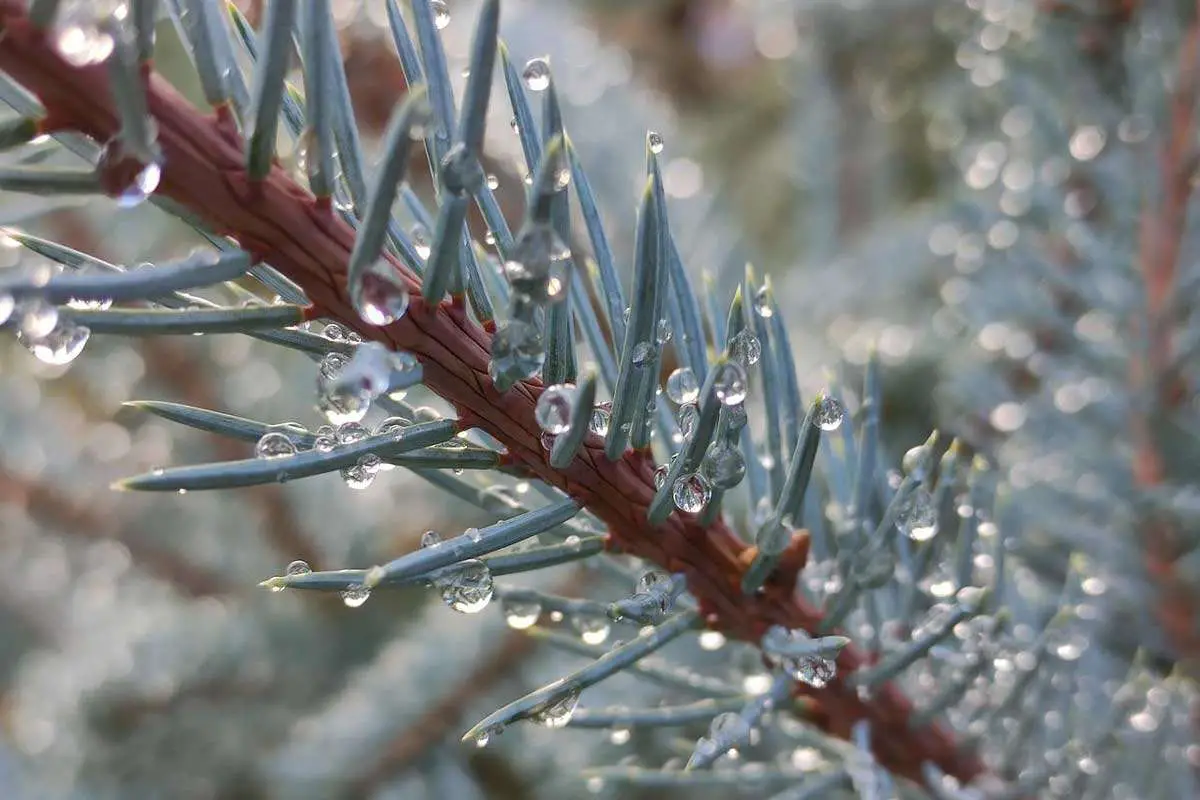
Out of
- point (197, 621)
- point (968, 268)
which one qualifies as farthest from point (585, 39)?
point (197, 621)

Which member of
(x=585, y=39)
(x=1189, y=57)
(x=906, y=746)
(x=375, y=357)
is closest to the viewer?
(x=375, y=357)

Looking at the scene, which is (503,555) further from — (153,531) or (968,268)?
(153,531)

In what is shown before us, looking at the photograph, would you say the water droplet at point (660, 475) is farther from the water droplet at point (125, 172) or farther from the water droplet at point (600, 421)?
the water droplet at point (125, 172)

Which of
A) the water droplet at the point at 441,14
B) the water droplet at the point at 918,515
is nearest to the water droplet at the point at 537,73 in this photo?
the water droplet at the point at 441,14

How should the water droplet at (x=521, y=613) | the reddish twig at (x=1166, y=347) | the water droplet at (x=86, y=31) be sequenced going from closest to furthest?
the water droplet at (x=86, y=31) < the water droplet at (x=521, y=613) < the reddish twig at (x=1166, y=347)

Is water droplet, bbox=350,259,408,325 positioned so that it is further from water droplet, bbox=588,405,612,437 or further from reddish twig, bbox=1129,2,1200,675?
reddish twig, bbox=1129,2,1200,675

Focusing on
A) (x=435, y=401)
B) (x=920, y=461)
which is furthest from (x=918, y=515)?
(x=435, y=401)

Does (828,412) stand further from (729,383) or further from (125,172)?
(125,172)
